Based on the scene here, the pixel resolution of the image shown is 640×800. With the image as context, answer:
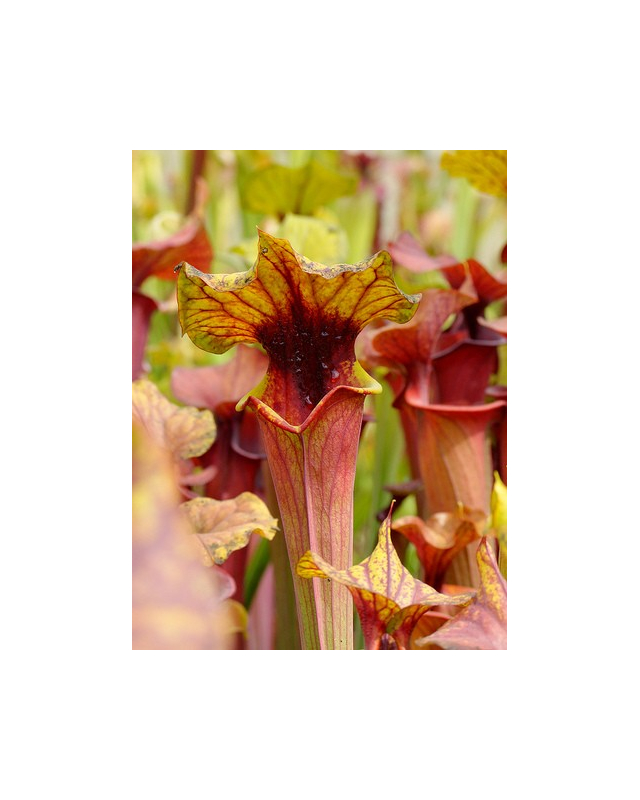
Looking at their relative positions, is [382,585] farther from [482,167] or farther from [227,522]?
[482,167]

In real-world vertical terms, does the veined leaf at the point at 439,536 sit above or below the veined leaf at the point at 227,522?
below

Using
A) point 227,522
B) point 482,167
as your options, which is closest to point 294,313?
point 227,522

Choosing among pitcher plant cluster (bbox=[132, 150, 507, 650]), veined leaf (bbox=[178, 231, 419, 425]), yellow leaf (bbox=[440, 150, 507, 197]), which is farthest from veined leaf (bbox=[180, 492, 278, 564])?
yellow leaf (bbox=[440, 150, 507, 197])

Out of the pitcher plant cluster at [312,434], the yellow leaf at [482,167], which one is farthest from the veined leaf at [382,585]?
the yellow leaf at [482,167]

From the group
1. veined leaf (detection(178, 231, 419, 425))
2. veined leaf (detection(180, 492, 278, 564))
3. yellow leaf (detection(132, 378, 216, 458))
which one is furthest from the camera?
yellow leaf (detection(132, 378, 216, 458))

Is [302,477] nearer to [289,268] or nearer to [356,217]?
[289,268]

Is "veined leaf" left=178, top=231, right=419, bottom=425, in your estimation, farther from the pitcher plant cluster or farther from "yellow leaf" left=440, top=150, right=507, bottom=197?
"yellow leaf" left=440, top=150, right=507, bottom=197

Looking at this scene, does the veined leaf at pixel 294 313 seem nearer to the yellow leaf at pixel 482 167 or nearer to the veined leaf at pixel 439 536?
the veined leaf at pixel 439 536
